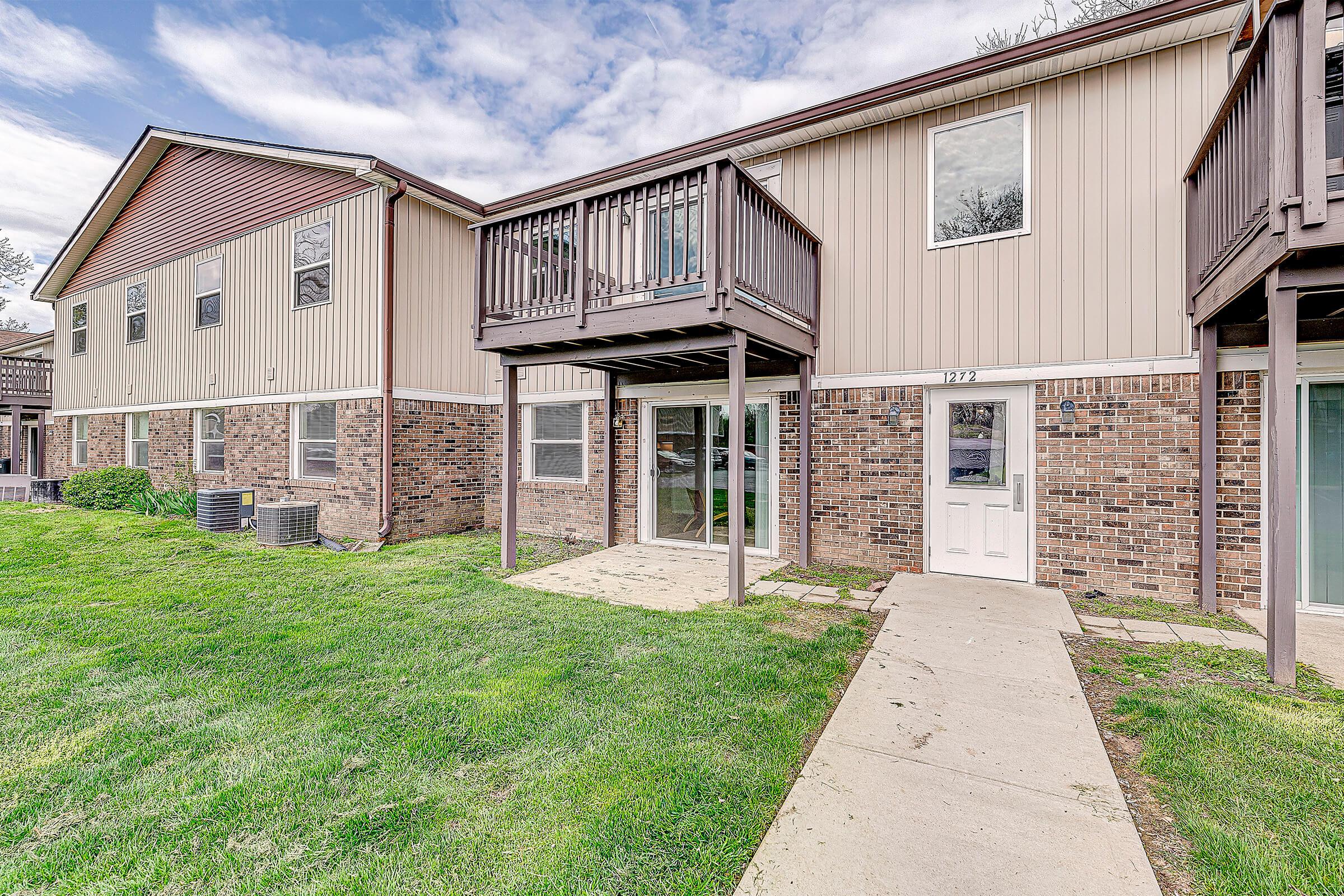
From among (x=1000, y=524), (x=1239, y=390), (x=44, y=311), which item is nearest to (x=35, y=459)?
(x=1000, y=524)

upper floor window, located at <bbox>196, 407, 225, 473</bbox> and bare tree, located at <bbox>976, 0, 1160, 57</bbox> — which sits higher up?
bare tree, located at <bbox>976, 0, 1160, 57</bbox>

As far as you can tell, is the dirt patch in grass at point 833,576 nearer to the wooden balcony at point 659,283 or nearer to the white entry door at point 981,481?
the white entry door at point 981,481

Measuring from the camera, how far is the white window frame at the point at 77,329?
13.7 m

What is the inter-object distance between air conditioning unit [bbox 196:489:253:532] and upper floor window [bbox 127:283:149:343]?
559 centimetres

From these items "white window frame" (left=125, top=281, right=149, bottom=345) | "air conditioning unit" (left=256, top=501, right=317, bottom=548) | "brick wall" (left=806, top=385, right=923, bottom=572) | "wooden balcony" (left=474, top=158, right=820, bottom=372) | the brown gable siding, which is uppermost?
the brown gable siding

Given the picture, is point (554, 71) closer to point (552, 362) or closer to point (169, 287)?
point (169, 287)

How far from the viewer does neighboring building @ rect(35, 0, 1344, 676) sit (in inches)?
194

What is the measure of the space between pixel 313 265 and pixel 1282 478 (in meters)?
11.7

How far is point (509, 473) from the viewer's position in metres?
6.89

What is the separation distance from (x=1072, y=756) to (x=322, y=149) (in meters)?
11.3

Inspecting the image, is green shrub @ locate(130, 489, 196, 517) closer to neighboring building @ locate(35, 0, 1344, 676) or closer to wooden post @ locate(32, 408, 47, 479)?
neighboring building @ locate(35, 0, 1344, 676)

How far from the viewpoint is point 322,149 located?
8797 mm

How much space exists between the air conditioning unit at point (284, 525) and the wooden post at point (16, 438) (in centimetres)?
1348

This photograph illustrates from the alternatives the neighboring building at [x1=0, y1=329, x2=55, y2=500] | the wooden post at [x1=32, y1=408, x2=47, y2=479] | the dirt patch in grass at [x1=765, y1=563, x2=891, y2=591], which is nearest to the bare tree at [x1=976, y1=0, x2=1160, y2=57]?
the dirt patch in grass at [x1=765, y1=563, x2=891, y2=591]
